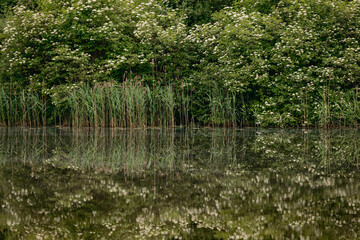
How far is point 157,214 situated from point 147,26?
46.5ft

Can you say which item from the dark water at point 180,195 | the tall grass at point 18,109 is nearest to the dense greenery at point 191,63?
the tall grass at point 18,109

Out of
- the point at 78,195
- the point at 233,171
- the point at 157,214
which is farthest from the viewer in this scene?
the point at 233,171

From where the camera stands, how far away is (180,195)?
13.3 feet

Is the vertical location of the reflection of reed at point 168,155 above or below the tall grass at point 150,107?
below

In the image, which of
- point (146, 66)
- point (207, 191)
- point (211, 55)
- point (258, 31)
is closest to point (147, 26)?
point (146, 66)

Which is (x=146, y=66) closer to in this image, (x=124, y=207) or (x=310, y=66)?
(x=310, y=66)

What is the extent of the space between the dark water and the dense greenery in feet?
24.4

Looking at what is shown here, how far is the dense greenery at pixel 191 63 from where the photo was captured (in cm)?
1479

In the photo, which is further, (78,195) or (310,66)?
(310,66)

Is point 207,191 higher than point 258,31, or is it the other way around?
point 258,31

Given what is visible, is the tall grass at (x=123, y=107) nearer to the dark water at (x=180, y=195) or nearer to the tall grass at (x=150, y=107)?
the tall grass at (x=150, y=107)

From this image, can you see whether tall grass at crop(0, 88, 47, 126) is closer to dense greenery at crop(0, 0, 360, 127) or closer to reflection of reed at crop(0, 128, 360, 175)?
dense greenery at crop(0, 0, 360, 127)

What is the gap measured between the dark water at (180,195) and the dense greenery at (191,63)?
744cm

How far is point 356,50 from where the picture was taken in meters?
14.7
